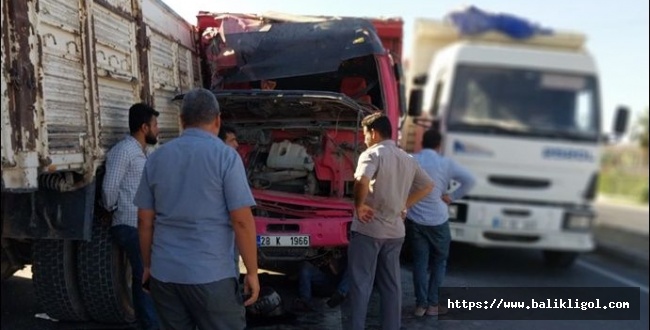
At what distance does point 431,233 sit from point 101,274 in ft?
8.20

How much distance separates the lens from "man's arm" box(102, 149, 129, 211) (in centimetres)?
387

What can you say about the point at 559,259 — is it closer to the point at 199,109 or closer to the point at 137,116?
the point at 137,116

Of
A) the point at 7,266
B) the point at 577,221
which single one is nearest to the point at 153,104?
the point at 7,266

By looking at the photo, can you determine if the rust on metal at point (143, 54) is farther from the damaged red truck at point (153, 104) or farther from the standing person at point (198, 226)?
the standing person at point (198, 226)

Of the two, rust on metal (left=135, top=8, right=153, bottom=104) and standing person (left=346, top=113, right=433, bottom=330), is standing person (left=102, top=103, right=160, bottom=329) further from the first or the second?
standing person (left=346, top=113, right=433, bottom=330)

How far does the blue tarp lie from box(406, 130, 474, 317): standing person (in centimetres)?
402

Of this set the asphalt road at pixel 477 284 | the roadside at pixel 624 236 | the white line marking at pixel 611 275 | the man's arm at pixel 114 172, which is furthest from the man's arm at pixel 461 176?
the roadside at pixel 624 236

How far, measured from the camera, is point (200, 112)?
110 inches

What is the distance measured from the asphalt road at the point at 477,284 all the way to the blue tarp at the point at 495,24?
119 inches

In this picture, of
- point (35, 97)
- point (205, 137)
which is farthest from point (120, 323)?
point (205, 137)

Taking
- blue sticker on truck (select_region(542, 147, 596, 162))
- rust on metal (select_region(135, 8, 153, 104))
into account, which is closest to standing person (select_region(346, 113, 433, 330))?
rust on metal (select_region(135, 8, 153, 104))

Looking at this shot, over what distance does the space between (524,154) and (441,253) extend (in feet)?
9.69

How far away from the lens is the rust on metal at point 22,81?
9.63 feet

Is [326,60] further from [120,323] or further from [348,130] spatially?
[120,323]
